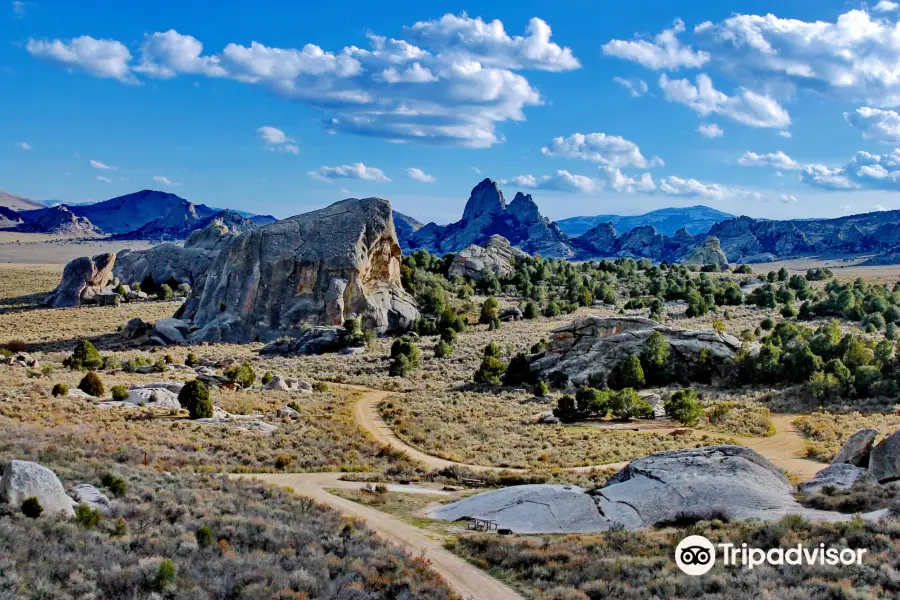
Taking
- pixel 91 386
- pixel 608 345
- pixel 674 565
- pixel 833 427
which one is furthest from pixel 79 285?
pixel 674 565

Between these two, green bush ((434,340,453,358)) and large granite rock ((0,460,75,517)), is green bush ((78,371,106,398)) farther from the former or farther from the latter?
green bush ((434,340,453,358))

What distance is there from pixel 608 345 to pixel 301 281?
138 ft

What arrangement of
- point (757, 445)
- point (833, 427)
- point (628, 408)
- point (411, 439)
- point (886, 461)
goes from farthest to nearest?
point (628, 408) < point (833, 427) < point (411, 439) < point (757, 445) < point (886, 461)

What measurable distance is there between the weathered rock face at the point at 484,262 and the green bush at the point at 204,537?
4201 inches

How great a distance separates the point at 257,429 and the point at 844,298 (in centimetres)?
7996

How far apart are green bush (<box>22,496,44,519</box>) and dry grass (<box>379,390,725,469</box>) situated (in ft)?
68.6

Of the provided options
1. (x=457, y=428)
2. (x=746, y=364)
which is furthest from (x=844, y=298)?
(x=457, y=428)

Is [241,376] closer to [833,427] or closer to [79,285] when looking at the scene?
[833,427]

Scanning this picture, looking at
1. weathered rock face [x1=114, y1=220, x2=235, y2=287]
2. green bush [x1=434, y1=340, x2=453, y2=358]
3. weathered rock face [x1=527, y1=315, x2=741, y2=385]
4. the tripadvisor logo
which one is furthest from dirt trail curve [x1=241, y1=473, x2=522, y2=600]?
weathered rock face [x1=114, y1=220, x2=235, y2=287]

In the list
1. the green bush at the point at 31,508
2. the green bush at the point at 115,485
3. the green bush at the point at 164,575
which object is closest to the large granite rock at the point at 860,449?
the green bush at the point at 164,575

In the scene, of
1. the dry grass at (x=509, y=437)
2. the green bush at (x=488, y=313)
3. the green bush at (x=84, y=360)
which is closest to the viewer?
the dry grass at (x=509, y=437)

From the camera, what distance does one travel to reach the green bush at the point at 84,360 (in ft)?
185

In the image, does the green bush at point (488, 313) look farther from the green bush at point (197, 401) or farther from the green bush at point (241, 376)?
the green bush at point (197, 401)

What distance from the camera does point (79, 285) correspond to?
344ft
